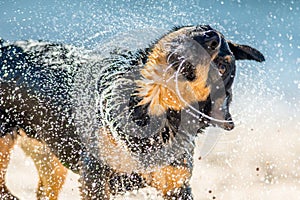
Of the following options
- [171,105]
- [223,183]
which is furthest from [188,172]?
[223,183]

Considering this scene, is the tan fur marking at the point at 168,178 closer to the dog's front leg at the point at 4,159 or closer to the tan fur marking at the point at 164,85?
the tan fur marking at the point at 164,85

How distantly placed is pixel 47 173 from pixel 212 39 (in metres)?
2.82

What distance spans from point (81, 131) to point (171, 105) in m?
0.93

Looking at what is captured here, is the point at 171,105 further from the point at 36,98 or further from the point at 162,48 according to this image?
the point at 36,98

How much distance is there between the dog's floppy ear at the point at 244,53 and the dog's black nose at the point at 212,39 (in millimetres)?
508

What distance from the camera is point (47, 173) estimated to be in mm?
5496

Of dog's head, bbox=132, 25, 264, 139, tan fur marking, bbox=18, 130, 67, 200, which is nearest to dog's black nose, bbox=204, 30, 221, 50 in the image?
dog's head, bbox=132, 25, 264, 139

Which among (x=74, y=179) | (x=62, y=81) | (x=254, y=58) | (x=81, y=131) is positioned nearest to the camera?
(x=254, y=58)

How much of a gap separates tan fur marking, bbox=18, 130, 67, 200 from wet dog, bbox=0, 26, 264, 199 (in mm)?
179

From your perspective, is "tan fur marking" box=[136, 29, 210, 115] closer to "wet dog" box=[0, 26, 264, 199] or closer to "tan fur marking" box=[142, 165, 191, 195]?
"wet dog" box=[0, 26, 264, 199]

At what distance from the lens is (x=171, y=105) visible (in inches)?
149

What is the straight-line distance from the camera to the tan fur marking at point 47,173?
538 cm

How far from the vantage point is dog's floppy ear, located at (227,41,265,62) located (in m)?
3.98

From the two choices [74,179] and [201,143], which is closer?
[201,143]
